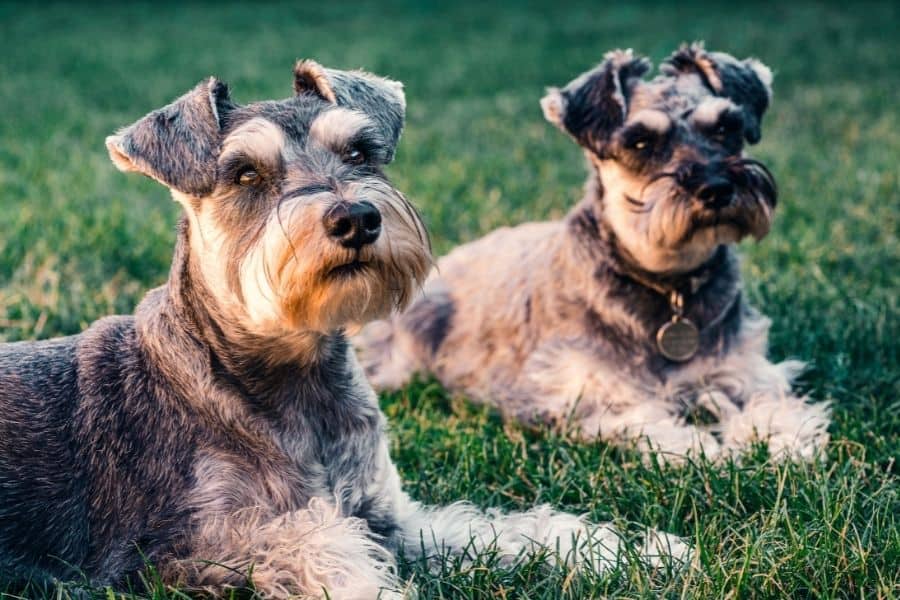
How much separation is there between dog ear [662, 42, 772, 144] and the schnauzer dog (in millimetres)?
2556

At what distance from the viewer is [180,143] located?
13.1 feet

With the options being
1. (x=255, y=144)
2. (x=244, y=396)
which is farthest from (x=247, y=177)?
(x=244, y=396)

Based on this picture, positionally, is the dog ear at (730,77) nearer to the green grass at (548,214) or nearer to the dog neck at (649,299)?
the dog neck at (649,299)

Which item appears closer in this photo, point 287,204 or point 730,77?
point 287,204

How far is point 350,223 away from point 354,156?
59 cm

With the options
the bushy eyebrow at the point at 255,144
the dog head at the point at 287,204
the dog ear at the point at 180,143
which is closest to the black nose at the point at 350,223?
the dog head at the point at 287,204

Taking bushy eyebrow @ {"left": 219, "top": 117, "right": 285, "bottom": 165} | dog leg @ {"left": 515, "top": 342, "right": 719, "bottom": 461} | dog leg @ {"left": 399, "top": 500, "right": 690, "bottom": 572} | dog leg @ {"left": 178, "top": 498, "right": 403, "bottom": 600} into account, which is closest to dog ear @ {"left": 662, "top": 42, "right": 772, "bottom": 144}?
dog leg @ {"left": 515, "top": 342, "right": 719, "bottom": 461}

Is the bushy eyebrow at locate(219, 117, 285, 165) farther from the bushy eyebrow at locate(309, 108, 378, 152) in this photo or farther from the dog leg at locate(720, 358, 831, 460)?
the dog leg at locate(720, 358, 831, 460)

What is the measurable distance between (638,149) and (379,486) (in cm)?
253

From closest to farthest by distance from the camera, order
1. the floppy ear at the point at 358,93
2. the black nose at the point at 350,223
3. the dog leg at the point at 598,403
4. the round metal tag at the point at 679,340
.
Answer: the black nose at the point at 350,223
the floppy ear at the point at 358,93
the dog leg at the point at 598,403
the round metal tag at the point at 679,340

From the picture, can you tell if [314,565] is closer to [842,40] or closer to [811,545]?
[811,545]

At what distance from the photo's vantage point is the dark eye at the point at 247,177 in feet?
13.2

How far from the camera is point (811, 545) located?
3.97 meters

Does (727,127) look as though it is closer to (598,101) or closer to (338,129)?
(598,101)
